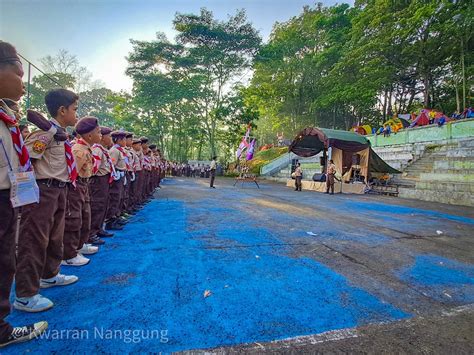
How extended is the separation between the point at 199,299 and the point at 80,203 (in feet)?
5.86

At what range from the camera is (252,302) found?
2.26 m

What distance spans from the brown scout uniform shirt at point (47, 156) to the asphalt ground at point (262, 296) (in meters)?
1.09

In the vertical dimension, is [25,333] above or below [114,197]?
below

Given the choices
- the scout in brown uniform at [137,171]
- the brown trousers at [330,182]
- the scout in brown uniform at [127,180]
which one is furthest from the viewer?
the brown trousers at [330,182]

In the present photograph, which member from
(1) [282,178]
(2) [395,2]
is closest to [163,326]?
(1) [282,178]

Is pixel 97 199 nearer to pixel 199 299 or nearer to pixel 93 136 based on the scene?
pixel 93 136

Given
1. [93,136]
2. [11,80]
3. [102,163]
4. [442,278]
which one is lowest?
[442,278]

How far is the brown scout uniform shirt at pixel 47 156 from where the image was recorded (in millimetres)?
2211

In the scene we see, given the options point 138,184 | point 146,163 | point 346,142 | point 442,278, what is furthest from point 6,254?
point 346,142

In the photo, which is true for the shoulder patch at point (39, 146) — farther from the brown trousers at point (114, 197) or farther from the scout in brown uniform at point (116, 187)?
the brown trousers at point (114, 197)

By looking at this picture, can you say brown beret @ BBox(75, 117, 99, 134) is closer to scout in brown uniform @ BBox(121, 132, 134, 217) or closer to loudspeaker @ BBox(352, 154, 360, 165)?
scout in brown uniform @ BBox(121, 132, 134, 217)

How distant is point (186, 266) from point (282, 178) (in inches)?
870

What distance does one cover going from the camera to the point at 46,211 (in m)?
2.19

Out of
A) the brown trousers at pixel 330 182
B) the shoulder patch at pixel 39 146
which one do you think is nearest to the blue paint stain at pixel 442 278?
the shoulder patch at pixel 39 146
